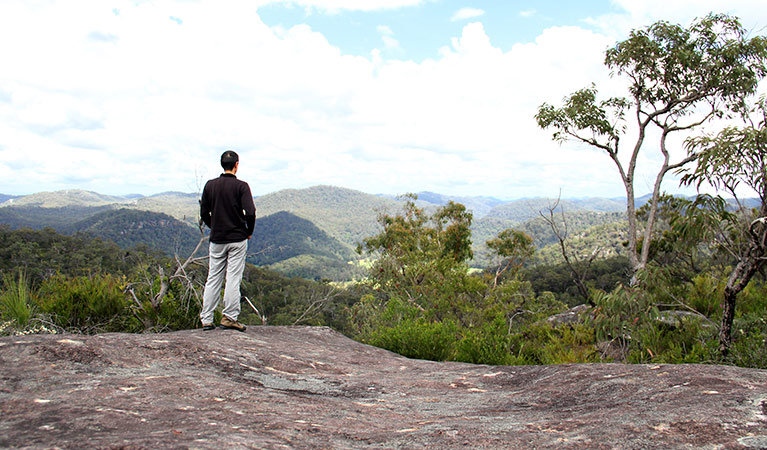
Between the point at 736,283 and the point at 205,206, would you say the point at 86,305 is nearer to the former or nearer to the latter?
the point at 205,206

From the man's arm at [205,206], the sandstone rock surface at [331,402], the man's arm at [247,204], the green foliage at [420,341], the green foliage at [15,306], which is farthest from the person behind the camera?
the green foliage at [420,341]

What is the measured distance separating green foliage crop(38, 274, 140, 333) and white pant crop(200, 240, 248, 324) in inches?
54.8

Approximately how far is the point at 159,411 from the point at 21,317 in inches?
175

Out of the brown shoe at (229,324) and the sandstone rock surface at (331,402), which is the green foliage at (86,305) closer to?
the brown shoe at (229,324)

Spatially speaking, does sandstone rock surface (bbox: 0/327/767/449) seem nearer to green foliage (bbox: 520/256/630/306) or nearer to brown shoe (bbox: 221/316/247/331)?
brown shoe (bbox: 221/316/247/331)

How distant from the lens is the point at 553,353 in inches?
314

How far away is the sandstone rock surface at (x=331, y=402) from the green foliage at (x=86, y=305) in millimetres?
2549

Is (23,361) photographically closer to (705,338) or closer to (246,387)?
(246,387)

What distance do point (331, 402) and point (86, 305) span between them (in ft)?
15.8

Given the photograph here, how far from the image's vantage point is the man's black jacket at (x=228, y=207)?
5609 millimetres

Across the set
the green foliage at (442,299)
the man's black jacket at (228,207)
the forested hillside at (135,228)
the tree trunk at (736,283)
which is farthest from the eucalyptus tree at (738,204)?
the forested hillside at (135,228)

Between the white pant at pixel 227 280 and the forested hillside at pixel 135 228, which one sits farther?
the forested hillside at pixel 135 228

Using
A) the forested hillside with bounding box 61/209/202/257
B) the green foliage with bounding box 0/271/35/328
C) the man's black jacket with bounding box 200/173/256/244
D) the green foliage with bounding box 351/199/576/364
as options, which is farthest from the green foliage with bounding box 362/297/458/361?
the forested hillside with bounding box 61/209/202/257

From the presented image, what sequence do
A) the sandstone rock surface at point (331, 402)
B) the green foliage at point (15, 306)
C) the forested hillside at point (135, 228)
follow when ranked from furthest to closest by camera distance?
1. the forested hillside at point (135, 228)
2. the green foliage at point (15, 306)
3. the sandstone rock surface at point (331, 402)
